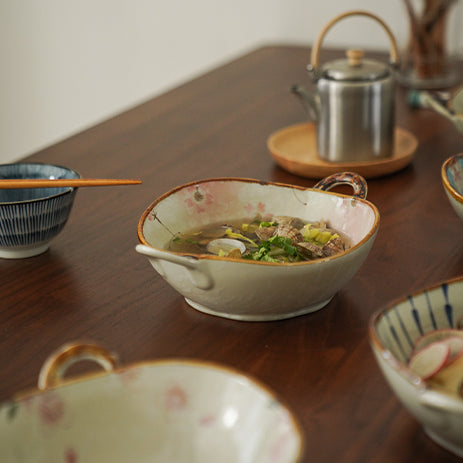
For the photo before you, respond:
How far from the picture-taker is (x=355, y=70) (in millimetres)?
1357

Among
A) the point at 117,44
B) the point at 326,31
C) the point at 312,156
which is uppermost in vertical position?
the point at 326,31

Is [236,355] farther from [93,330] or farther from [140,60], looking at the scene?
[140,60]

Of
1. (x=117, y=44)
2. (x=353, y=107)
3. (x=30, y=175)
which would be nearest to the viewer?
(x=30, y=175)

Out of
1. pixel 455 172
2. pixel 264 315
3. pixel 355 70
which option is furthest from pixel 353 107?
pixel 264 315

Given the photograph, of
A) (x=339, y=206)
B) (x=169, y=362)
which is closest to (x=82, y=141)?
(x=339, y=206)

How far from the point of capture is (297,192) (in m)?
1.06

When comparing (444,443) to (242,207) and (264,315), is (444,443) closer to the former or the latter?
(264,315)

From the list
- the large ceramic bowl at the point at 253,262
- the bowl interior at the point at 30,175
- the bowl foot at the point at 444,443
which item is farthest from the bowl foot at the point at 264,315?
the bowl interior at the point at 30,175

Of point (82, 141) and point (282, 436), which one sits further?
point (82, 141)

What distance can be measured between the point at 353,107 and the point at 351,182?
0.33m

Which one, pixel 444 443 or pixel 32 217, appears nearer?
pixel 444 443

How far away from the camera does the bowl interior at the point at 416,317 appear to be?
0.72 metres

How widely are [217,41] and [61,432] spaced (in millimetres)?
2309

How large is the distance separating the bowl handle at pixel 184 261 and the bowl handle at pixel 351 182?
0.96ft
